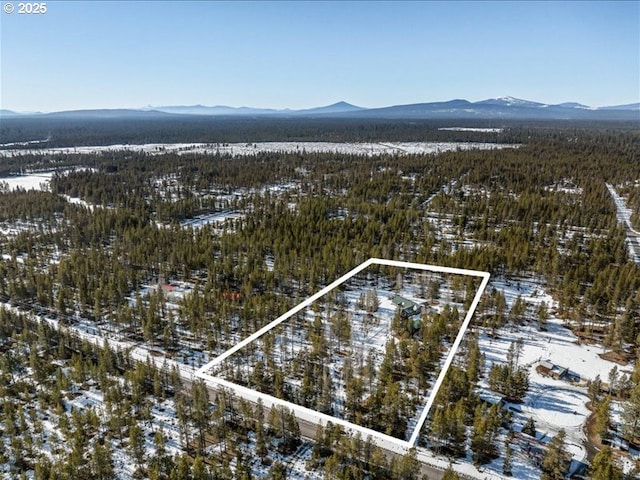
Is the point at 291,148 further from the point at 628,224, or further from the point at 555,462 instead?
the point at 555,462

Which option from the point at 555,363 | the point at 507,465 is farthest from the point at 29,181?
the point at 507,465

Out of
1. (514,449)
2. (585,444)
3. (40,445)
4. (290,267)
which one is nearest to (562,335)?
(585,444)

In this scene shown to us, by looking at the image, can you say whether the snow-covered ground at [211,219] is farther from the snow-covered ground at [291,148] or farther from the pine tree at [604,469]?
the snow-covered ground at [291,148]

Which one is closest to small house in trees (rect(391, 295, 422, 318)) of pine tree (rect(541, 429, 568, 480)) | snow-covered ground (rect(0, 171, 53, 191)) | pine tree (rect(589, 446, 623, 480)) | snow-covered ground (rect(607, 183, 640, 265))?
pine tree (rect(541, 429, 568, 480))

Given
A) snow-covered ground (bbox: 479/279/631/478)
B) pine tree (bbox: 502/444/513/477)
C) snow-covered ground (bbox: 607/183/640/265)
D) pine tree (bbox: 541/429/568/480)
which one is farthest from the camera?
snow-covered ground (bbox: 607/183/640/265)

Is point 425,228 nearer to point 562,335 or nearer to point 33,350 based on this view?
point 562,335

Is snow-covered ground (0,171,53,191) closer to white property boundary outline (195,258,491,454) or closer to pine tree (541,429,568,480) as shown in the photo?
pine tree (541,429,568,480)

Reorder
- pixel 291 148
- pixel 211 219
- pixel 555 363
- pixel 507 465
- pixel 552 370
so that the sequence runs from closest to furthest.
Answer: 1. pixel 507 465
2. pixel 552 370
3. pixel 555 363
4. pixel 211 219
5. pixel 291 148

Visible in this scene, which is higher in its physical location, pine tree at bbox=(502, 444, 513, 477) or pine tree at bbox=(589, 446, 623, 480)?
pine tree at bbox=(589, 446, 623, 480)

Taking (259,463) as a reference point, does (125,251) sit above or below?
above

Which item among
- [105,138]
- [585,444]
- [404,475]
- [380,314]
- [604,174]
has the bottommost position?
[585,444]

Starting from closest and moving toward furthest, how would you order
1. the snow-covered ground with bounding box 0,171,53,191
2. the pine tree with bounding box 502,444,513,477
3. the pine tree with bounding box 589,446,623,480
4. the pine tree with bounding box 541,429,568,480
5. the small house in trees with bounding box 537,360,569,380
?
1. the pine tree with bounding box 589,446,623,480
2. the pine tree with bounding box 541,429,568,480
3. the pine tree with bounding box 502,444,513,477
4. the small house in trees with bounding box 537,360,569,380
5. the snow-covered ground with bounding box 0,171,53,191
